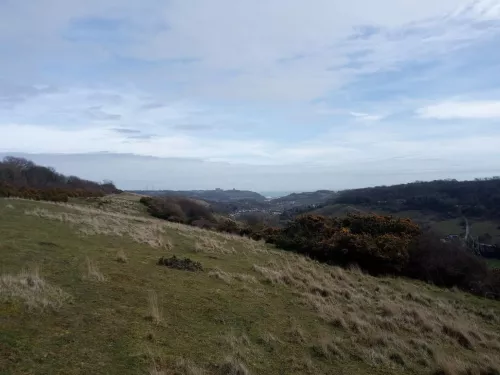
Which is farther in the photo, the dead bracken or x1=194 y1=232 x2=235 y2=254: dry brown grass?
x1=194 y1=232 x2=235 y2=254: dry brown grass

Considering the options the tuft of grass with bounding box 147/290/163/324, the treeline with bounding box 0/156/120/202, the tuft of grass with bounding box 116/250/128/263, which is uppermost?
the treeline with bounding box 0/156/120/202

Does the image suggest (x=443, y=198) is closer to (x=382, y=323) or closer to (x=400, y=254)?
(x=400, y=254)

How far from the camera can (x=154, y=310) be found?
825cm

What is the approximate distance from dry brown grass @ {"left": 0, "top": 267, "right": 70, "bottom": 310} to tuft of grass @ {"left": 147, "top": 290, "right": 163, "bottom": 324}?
1.60 m

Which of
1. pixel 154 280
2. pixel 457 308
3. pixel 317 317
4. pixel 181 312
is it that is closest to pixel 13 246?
pixel 154 280

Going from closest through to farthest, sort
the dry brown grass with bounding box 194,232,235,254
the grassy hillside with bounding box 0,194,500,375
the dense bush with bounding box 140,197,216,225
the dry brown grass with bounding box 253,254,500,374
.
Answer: the grassy hillside with bounding box 0,194,500,375 < the dry brown grass with bounding box 253,254,500,374 < the dry brown grass with bounding box 194,232,235,254 < the dense bush with bounding box 140,197,216,225

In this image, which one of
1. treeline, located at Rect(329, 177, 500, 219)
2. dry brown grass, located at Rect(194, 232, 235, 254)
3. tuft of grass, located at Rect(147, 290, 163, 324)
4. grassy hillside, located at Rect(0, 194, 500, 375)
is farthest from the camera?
treeline, located at Rect(329, 177, 500, 219)

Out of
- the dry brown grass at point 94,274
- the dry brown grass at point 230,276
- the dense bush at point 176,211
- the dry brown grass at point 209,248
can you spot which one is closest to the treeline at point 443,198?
the dense bush at point 176,211

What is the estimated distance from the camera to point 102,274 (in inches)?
402

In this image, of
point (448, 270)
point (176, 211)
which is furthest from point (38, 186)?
point (448, 270)

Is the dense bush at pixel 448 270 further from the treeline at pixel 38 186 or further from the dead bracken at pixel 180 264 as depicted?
the treeline at pixel 38 186

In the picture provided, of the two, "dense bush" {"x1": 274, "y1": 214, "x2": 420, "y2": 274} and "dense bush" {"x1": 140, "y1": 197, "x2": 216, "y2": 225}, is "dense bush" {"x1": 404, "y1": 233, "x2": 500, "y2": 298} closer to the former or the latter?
"dense bush" {"x1": 274, "y1": 214, "x2": 420, "y2": 274}

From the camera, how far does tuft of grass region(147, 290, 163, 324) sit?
798cm

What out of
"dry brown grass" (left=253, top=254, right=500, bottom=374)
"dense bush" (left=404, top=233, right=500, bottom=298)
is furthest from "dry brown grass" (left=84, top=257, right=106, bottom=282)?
"dense bush" (left=404, top=233, right=500, bottom=298)
